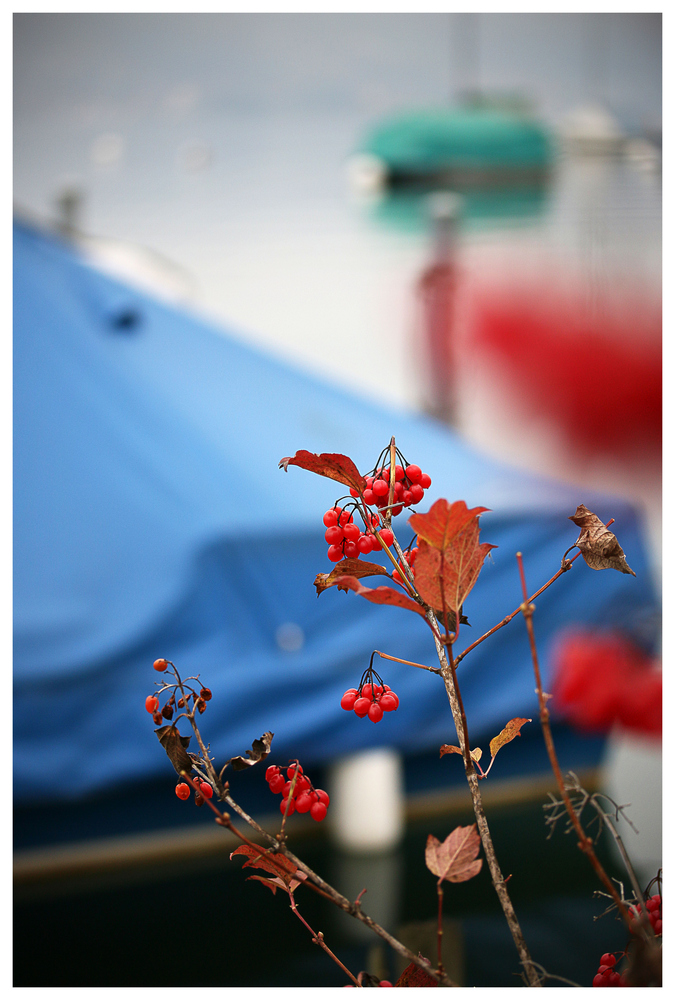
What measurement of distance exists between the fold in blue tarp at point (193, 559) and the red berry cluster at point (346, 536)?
88cm

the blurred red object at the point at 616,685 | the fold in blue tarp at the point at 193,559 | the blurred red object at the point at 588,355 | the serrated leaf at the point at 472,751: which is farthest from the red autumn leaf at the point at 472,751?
the fold in blue tarp at the point at 193,559

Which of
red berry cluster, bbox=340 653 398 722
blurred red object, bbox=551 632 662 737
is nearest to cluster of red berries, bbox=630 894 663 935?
red berry cluster, bbox=340 653 398 722

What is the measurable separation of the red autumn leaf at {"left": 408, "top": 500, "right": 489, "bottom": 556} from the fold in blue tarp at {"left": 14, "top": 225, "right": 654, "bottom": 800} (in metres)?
0.92

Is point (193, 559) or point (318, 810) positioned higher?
point (193, 559)

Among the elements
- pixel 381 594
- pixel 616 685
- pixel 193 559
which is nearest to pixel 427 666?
pixel 381 594

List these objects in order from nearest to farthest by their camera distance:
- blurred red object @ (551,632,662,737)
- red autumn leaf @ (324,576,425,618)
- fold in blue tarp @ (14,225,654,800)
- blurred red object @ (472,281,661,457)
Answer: red autumn leaf @ (324,576,425,618) < blurred red object @ (551,632,662,737) < blurred red object @ (472,281,661,457) < fold in blue tarp @ (14,225,654,800)

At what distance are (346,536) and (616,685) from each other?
1.07 feet

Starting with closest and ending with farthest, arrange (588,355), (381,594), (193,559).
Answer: (381,594), (588,355), (193,559)

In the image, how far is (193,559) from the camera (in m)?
1.09

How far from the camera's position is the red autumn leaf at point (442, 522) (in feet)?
0.64

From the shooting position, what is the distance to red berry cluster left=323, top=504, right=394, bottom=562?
231mm

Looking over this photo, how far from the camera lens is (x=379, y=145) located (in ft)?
6.88

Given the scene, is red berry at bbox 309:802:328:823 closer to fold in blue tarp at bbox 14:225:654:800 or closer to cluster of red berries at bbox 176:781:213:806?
cluster of red berries at bbox 176:781:213:806

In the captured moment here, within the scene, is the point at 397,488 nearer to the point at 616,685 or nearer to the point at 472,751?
the point at 472,751
